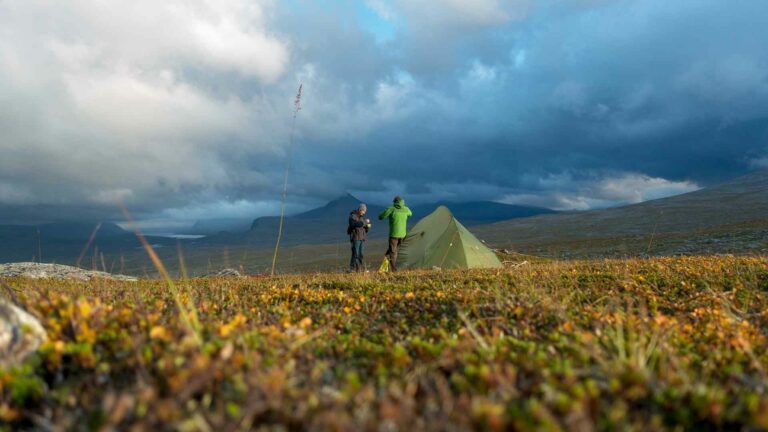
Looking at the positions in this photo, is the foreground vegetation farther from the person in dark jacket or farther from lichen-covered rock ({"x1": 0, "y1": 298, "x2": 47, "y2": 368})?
the person in dark jacket

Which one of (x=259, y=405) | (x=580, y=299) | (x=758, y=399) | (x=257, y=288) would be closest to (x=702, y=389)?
(x=758, y=399)

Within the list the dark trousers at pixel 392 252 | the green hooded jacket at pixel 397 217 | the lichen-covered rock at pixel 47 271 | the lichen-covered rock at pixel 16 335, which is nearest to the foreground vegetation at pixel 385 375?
the lichen-covered rock at pixel 16 335

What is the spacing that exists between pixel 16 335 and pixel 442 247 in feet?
55.3

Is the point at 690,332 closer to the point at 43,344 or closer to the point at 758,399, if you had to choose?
the point at 758,399

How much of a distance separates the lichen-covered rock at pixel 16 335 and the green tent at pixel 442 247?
1493 centimetres

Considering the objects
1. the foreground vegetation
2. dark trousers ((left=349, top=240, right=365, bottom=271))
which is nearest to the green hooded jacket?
dark trousers ((left=349, top=240, right=365, bottom=271))

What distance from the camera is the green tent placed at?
18859 millimetres

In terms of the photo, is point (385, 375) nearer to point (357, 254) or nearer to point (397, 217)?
point (397, 217)

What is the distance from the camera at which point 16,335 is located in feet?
12.6

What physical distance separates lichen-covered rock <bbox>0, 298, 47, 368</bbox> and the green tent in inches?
588

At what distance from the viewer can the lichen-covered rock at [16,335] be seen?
3652mm

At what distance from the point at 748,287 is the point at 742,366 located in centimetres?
561

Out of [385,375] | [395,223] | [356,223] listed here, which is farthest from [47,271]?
[385,375]

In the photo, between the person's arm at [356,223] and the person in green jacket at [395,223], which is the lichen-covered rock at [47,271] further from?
the person in green jacket at [395,223]
